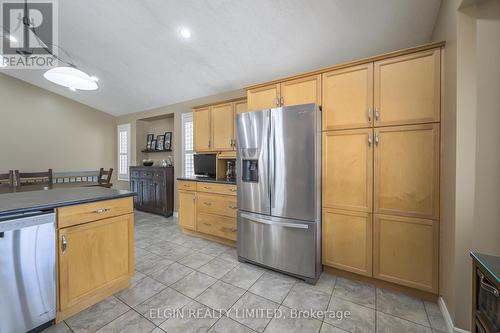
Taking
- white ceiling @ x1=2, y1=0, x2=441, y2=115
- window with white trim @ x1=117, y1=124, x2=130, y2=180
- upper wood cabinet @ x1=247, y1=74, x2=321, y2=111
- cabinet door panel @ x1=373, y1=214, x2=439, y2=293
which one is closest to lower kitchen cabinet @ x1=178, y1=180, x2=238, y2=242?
upper wood cabinet @ x1=247, y1=74, x2=321, y2=111

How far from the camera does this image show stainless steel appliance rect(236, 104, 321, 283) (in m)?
2.01

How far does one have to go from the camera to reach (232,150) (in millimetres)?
3318

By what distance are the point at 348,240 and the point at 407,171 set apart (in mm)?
865

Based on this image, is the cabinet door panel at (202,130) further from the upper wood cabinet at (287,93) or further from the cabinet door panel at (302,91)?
the cabinet door panel at (302,91)

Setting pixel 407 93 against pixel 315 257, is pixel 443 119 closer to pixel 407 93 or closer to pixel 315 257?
pixel 407 93

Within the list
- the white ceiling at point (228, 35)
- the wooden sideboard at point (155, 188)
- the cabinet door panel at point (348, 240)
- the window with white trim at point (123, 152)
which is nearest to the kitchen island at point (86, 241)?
the cabinet door panel at point (348, 240)

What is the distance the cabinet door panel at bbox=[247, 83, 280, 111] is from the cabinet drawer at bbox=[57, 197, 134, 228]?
1.81m

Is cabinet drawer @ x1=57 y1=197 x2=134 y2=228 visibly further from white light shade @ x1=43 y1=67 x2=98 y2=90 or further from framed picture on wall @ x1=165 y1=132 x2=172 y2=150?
framed picture on wall @ x1=165 y1=132 x2=172 y2=150

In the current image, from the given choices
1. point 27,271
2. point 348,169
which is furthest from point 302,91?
point 27,271

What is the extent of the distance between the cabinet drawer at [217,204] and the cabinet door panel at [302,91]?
1520 millimetres

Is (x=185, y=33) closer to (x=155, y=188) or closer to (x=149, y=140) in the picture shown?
(x=155, y=188)

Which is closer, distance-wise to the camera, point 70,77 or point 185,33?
point 70,77

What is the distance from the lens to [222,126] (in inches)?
134

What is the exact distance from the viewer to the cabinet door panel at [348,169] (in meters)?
1.97
